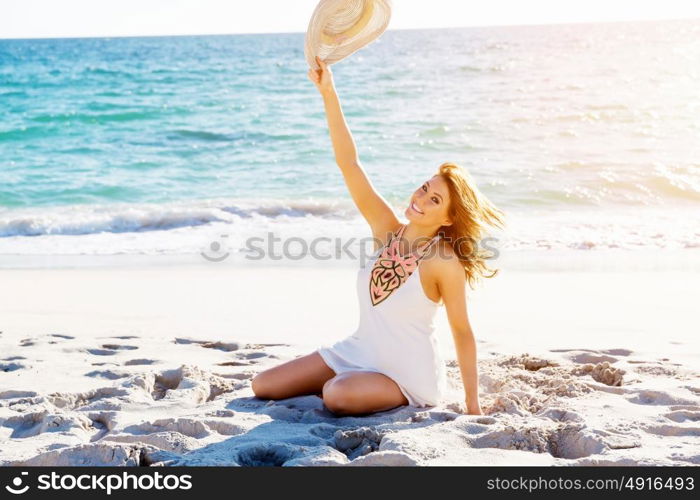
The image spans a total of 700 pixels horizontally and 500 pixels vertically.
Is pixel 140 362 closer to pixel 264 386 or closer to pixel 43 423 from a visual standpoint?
pixel 264 386

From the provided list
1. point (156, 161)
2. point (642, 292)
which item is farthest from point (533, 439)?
point (156, 161)

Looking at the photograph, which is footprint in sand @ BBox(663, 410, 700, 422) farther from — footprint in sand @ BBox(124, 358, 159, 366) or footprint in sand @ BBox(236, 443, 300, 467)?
footprint in sand @ BBox(124, 358, 159, 366)

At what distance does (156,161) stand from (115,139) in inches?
97.3

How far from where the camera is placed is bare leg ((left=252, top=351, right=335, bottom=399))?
427cm

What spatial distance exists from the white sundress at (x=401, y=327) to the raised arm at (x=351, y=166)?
0.21 metres

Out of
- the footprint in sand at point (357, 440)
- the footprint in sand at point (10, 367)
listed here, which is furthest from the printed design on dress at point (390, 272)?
the footprint in sand at point (10, 367)

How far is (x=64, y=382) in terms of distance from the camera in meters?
4.47

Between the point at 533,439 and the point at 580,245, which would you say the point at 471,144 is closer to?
the point at 580,245

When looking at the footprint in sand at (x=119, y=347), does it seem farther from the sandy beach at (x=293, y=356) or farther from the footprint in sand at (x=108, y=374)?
the footprint in sand at (x=108, y=374)

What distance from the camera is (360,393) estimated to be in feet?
12.9

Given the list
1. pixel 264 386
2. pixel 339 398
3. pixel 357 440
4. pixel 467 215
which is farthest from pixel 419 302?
pixel 264 386

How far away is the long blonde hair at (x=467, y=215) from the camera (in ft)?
13.0

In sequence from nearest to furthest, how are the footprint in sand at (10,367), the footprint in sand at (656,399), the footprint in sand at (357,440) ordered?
the footprint in sand at (357,440)
the footprint in sand at (656,399)
the footprint in sand at (10,367)

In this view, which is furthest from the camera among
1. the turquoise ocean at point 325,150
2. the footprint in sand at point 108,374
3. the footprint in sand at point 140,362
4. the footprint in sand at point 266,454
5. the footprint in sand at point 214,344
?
the turquoise ocean at point 325,150
